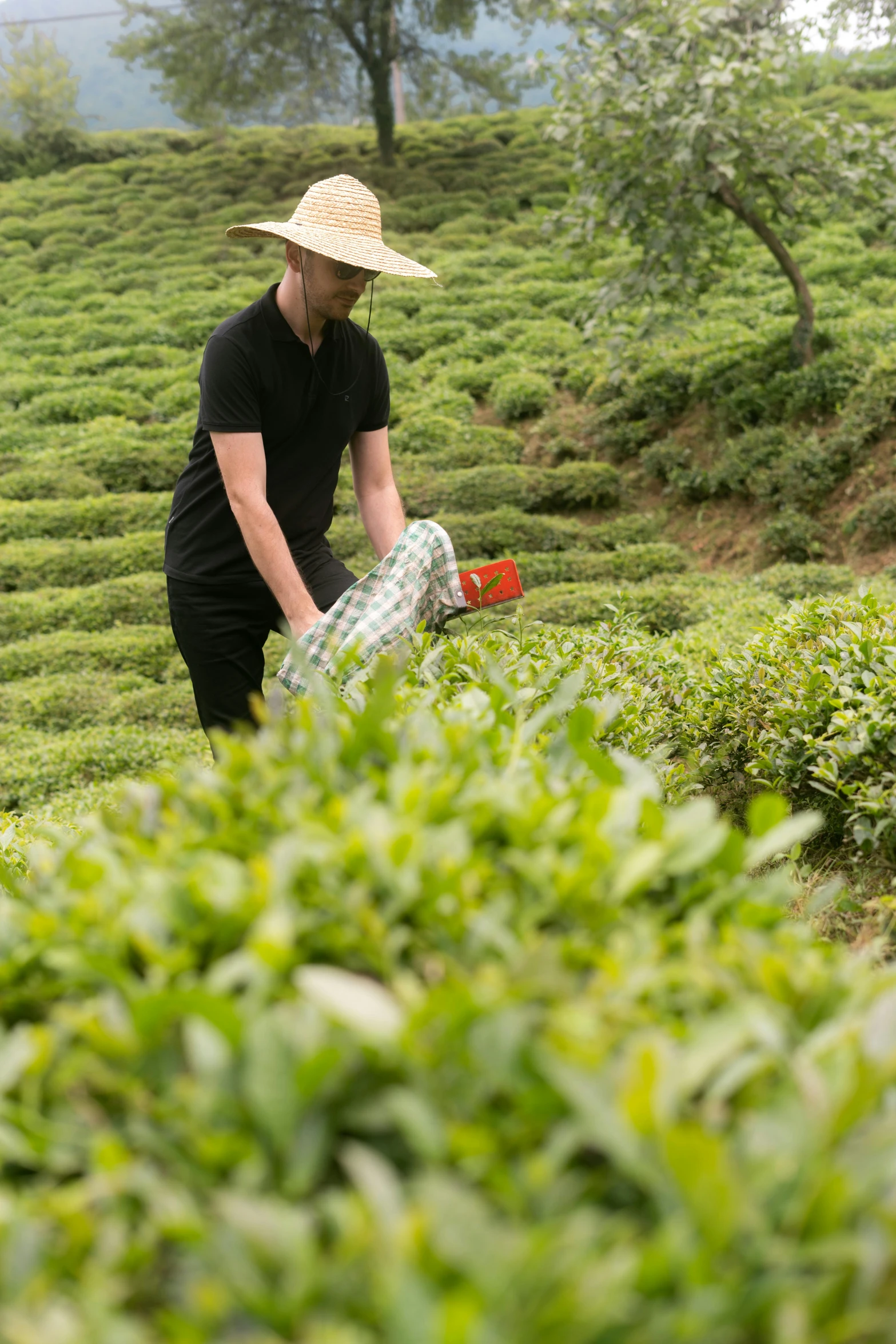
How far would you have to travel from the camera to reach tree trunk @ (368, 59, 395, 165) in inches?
794

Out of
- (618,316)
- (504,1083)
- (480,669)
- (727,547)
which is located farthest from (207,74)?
(504,1083)

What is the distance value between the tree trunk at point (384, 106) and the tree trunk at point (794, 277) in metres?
14.5

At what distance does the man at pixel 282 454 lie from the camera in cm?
277

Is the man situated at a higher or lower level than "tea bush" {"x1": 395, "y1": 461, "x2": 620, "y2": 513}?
higher

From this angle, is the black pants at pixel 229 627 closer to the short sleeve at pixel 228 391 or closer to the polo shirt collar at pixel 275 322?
the short sleeve at pixel 228 391

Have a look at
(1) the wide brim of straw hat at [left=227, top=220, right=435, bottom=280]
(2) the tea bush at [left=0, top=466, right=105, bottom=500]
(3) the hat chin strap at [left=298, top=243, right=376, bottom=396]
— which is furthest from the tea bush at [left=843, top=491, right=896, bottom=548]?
(2) the tea bush at [left=0, top=466, right=105, bottom=500]

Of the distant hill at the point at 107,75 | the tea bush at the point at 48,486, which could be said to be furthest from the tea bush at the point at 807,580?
the distant hill at the point at 107,75

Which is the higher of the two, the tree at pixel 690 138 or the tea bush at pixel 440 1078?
the tree at pixel 690 138

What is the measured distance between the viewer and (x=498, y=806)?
1226mm

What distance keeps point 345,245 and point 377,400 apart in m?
0.63

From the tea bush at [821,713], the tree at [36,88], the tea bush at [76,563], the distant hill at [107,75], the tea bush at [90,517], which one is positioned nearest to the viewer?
the tea bush at [821,713]

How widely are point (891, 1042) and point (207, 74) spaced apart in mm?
23860

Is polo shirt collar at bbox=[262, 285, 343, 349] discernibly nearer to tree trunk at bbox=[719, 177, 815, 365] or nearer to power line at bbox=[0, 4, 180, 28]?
tree trunk at bbox=[719, 177, 815, 365]

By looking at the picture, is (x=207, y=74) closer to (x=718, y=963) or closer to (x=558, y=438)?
(x=558, y=438)
